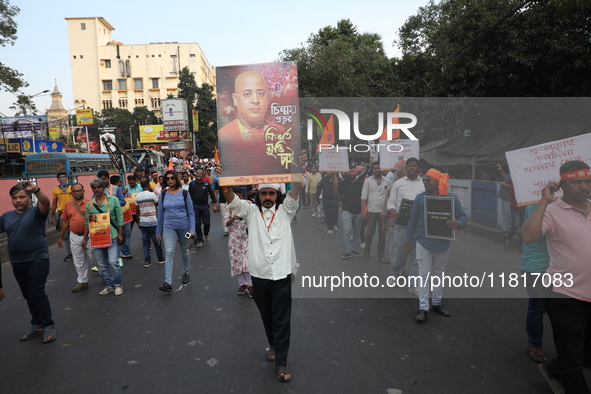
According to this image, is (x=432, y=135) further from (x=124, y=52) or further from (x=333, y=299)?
(x=124, y=52)

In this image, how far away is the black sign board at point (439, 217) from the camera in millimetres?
4414

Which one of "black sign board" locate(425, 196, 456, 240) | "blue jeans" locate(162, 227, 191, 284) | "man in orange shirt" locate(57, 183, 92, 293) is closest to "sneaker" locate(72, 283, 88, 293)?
"man in orange shirt" locate(57, 183, 92, 293)

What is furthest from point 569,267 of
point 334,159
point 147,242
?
point 334,159

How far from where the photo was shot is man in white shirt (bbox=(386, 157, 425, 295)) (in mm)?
5469

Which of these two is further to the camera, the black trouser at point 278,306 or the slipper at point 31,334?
the slipper at point 31,334

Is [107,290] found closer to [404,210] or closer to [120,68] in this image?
[404,210]

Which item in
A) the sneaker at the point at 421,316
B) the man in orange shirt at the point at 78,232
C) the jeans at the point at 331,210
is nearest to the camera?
the sneaker at the point at 421,316

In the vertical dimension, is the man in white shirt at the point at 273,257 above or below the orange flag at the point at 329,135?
below

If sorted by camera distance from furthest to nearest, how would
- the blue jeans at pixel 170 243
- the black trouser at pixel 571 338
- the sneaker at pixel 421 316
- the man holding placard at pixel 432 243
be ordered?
1. the blue jeans at pixel 170 243
2. the man holding placard at pixel 432 243
3. the sneaker at pixel 421 316
4. the black trouser at pixel 571 338

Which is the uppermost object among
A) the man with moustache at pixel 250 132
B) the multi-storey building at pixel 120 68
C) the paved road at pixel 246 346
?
the multi-storey building at pixel 120 68

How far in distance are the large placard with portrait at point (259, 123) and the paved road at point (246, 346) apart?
1.70m

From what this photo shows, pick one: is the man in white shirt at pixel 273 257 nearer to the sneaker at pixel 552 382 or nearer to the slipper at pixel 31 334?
the sneaker at pixel 552 382

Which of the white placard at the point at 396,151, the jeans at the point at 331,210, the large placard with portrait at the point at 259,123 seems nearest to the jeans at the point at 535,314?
the large placard with portrait at the point at 259,123

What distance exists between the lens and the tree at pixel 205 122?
51875 mm
